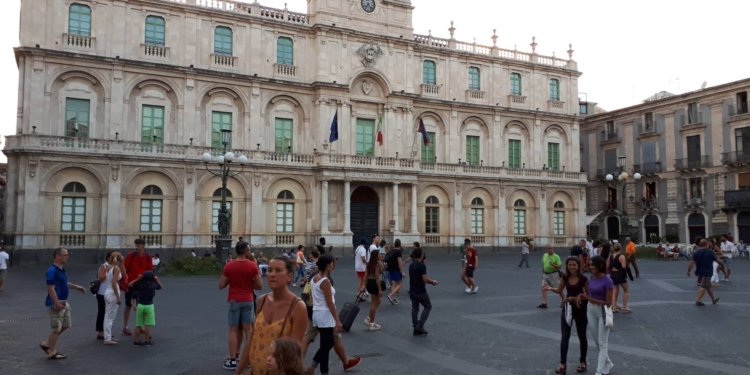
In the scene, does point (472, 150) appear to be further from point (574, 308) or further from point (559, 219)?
point (574, 308)

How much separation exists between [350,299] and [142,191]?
→ 67.8 ft

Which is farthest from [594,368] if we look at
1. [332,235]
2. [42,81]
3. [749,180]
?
[749,180]

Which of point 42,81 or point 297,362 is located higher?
point 42,81

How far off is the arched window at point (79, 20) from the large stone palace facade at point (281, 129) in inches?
3.1

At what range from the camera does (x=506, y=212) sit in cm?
4378

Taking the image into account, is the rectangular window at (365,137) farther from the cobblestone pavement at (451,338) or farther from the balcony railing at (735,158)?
the balcony railing at (735,158)

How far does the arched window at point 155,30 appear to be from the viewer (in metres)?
34.1

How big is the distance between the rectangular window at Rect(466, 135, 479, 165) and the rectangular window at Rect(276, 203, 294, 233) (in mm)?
14001

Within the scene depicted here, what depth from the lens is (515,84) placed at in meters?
45.7

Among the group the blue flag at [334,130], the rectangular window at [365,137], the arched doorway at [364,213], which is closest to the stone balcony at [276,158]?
the blue flag at [334,130]

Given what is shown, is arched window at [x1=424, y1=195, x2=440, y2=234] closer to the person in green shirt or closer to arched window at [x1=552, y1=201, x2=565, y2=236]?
arched window at [x1=552, y1=201, x2=565, y2=236]

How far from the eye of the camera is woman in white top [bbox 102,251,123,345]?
10266 mm

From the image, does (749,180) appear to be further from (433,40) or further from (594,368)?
(594,368)

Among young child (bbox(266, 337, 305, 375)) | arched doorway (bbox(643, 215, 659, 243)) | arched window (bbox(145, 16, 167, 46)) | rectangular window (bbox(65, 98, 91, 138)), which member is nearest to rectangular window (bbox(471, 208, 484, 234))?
arched doorway (bbox(643, 215, 659, 243))
